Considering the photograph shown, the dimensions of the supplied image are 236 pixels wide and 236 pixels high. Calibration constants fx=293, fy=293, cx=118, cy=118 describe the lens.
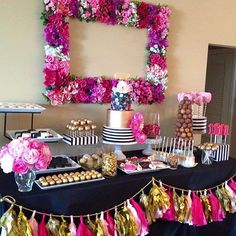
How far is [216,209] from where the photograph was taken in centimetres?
204

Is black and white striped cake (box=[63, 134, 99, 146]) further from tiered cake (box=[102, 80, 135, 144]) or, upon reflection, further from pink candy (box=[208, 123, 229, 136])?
pink candy (box=[208, 123, 229, 136])

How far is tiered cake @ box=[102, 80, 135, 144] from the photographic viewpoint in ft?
6.47

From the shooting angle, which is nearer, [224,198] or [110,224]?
[110,224]

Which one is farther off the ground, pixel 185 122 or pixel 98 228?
pixel 185 122

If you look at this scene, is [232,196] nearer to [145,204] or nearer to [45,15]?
[145,204]

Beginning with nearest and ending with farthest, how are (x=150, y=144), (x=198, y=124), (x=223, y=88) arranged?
(x=150, y=144)
(x=198, y=124)
(x=223, y=88)

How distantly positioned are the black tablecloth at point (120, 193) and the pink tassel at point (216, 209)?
0.09 meters

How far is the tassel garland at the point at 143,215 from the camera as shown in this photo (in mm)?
1428

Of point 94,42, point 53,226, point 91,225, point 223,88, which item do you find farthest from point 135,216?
point 223,88

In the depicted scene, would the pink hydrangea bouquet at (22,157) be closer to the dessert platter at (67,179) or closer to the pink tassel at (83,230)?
the dessert platter at (67,179)

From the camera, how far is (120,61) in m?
2.41

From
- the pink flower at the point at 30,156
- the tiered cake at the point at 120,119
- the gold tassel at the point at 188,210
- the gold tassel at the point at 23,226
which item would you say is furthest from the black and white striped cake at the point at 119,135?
the gold tassel at the point at 23,226

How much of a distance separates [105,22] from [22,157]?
131 centimetres

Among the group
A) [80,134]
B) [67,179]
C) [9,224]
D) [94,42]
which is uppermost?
[94,42]
